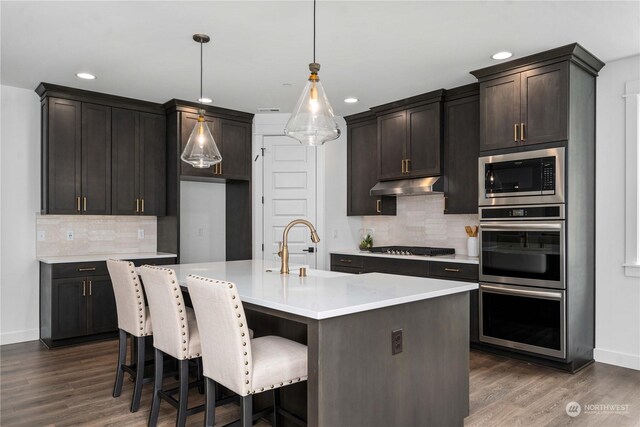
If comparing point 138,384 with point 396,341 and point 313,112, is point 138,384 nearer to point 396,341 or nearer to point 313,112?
point 396,341

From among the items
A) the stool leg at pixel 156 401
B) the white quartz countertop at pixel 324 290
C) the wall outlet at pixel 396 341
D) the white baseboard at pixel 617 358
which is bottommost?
the white baseboard at pixel 617 358

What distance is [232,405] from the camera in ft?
9.81

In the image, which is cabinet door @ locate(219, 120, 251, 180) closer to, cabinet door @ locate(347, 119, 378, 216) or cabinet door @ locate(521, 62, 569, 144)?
cabinet door @ locate(347, 119, 378, 216)

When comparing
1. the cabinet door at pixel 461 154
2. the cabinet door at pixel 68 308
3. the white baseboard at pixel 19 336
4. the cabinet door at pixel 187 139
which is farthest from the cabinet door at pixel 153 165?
the cabinet door at pixel 461 154

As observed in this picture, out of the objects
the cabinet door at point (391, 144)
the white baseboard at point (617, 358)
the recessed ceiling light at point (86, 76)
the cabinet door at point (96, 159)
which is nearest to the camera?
the white baseboard at point (617, 358)

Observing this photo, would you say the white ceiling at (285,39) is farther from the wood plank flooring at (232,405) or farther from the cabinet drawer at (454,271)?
the wood plank flooring at (232,405)

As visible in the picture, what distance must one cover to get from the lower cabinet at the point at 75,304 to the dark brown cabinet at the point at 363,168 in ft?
10.0

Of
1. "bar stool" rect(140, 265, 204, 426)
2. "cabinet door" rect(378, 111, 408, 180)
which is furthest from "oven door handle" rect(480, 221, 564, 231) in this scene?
"bar stool" rect(140, 265, 204, 426)

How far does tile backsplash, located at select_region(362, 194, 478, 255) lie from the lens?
5031 mm

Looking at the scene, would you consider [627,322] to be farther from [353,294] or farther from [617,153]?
[353,294]

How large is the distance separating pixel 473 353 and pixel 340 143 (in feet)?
10.2

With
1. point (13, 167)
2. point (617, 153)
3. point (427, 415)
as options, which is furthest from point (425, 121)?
point (13, 167)

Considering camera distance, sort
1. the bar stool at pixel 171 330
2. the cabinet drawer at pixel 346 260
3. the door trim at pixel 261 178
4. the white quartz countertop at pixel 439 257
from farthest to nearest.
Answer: the door trim at pixel 261 178
the cabinet drawer at pixel 346 260
the white quartz countertop at pixel 439 257
the bar stool at pixel 171 330

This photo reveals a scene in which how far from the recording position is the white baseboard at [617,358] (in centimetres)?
371
